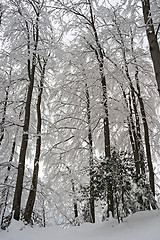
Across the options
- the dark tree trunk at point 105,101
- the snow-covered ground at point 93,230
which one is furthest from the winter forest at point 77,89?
the snow-covered ground at point 93,230

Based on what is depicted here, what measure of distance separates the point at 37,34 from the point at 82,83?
8.52 ft

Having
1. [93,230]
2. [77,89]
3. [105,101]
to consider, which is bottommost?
[93,230]

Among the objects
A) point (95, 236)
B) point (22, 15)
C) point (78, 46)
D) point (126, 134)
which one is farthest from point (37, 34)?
point (95, 236)

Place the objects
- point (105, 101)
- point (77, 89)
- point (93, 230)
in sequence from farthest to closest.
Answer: point (77, 89) < point (105, 101) < point (93, 230)

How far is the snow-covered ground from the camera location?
3967 mm

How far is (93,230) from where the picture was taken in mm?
4605

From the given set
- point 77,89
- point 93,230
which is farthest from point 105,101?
point 93,230

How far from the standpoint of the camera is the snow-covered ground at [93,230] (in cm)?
397

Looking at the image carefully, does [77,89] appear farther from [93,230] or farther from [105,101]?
[93,230]

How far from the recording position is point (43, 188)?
7086 mm

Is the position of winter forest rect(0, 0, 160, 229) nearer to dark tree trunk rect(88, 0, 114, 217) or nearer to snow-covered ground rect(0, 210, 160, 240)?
dark tree trunk rect(88, 0, 114, 217)

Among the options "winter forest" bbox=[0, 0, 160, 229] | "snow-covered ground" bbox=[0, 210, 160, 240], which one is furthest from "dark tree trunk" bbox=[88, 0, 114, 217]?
"snow-covered ground" bbox=[0, 210, 160, 240]

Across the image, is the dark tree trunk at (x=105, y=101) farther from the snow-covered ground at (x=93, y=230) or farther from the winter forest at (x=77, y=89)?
the snow-covered ground at (x=93, y=230)

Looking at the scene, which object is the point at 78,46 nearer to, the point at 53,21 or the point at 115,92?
the point at 53,21
